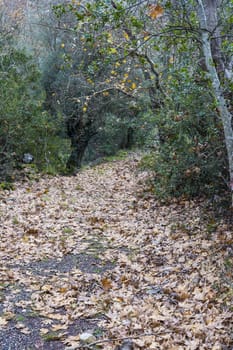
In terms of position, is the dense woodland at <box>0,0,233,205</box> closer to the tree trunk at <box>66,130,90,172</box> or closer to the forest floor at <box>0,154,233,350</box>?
the tree trunk at <box>66,130,90,172</box>

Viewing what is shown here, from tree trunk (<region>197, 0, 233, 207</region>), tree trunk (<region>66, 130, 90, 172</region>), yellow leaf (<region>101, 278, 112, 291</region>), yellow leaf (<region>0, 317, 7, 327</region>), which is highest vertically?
tree trunk (<region>197, 0, 233, 207</region>)

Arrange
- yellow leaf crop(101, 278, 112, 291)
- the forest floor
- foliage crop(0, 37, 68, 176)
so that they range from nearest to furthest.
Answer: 1. the forest floor
2. yellow leaf crop(101, 278, 112, 291)
3. foliage crop(0, 37, 68, 176)

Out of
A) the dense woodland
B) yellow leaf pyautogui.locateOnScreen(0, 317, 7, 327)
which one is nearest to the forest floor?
yellow leaf pyautogui.locateOnScreen(0, 317, 7, 327)

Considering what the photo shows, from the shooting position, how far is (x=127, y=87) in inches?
547

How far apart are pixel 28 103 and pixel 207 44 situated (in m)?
8.35

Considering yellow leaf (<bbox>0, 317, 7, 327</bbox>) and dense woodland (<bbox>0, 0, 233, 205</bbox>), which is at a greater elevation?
dense woodland (<bbox>0, 0, 233, 205</bbox>)

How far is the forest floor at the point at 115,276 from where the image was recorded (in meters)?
3.97

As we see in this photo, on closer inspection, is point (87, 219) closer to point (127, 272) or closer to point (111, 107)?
point (127, 272)

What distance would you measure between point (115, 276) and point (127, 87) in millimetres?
9522

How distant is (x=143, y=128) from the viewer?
38.1 ft

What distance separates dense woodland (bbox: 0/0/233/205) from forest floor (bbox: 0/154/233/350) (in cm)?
117

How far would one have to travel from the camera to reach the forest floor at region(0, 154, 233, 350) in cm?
397

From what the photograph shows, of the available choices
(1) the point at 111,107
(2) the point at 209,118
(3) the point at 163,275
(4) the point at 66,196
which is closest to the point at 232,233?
(3) the point at 163,275

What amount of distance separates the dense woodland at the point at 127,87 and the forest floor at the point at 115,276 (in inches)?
46.2
